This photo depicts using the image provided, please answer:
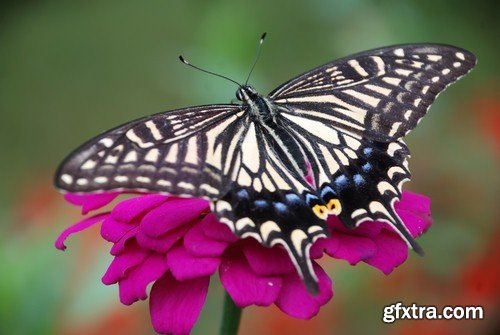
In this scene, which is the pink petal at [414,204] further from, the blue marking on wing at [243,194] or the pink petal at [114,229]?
Result: the pink petal at [114,229]

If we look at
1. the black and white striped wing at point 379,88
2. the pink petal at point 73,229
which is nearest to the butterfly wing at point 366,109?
the black and white striped wing at point 379,88

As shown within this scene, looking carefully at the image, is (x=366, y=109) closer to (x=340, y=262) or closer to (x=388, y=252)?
(x=388, y=252)

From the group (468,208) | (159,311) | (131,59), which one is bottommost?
(159,311)

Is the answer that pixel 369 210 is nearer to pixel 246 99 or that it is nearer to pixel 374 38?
pixel 246 99

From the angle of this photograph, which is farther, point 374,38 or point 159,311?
point 374,38

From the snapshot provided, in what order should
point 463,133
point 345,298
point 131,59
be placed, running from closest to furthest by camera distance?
1. point 345,298
2. point 463,133
3. point 131,59

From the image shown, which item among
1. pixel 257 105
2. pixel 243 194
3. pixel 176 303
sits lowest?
pixel 176 303

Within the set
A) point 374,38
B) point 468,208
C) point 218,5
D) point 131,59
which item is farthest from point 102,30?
point 468,208

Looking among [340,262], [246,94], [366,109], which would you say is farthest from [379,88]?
[340,262]
